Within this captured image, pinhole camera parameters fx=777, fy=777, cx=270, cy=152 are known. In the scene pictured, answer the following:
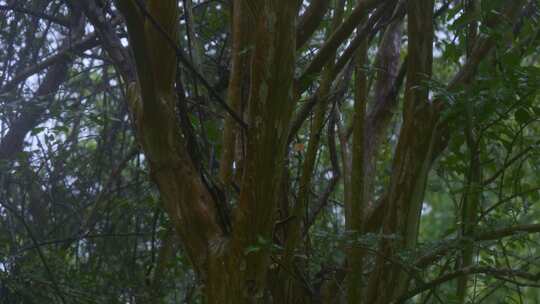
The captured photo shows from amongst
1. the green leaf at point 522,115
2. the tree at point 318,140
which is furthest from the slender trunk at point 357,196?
the green leaf at point 522,115

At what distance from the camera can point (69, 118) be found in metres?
3.11

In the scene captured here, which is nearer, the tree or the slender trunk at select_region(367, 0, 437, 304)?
the tree

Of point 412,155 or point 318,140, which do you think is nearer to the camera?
point 412,155

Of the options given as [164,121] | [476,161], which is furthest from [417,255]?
[164,121]

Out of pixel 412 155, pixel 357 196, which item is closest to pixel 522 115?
pixel 412 155

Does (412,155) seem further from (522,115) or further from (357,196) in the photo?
(522,115)

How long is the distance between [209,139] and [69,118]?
87 centimetres

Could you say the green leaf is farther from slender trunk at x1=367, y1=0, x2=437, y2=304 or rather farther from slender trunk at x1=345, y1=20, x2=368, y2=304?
slender trunk at x1=345, y1=20, x2=368, y2=304

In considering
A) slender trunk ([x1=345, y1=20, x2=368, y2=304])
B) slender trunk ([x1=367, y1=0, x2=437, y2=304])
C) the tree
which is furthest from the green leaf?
slender trunk ([x1=345, y1=20, x2=368, y2=304])

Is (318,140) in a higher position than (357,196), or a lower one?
higher

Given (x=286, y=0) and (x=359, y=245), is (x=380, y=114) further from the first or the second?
(x=286, y=0)

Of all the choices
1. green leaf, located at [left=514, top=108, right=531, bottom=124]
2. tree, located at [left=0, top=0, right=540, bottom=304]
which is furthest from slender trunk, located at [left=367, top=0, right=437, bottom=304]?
green leaf, located at [left=514, top=108, right=531, bottom=124]

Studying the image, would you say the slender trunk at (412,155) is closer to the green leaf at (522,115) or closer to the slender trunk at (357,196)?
the slender trunk at (357,196)

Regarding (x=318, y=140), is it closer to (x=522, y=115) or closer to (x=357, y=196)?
(x=357, y=196)
